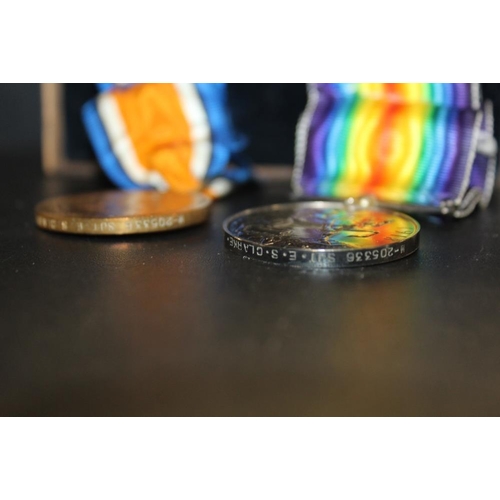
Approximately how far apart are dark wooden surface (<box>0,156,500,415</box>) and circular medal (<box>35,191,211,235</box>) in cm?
12

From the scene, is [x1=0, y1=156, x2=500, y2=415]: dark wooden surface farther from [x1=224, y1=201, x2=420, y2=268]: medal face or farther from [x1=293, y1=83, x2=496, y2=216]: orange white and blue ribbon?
[x1=293, y1=83, x2=496, y2=216]: orange white and blue ribbon

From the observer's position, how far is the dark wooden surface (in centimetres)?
60

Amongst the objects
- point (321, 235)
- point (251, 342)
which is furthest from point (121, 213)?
point (251, 342)

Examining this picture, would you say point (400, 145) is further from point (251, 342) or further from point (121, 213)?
point (251, 342)

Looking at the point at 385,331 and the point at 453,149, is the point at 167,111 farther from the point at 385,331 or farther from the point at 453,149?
the point at 385,331

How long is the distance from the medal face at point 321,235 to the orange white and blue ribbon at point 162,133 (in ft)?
0.75

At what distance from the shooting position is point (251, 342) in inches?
24.4

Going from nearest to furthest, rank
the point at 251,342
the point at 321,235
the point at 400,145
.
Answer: the point at 251,342
the point at 321,235
the point at 400,145

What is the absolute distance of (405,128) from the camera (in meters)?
1.07

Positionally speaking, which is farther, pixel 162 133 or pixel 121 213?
pixel 162 133

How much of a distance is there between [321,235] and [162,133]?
0.40 m

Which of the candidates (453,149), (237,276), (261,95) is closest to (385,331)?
(237,276)

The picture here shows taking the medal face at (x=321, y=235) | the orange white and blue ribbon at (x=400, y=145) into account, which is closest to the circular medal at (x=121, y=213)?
the medal face at (x=321, y=235)

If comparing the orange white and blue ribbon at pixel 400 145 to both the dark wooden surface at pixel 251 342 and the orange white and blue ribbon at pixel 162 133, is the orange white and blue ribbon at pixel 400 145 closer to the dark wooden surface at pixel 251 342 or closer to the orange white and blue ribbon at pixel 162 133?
the orange white and blue ribbon at pixel 162 133
